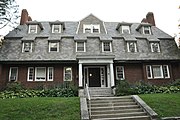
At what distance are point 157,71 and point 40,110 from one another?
46.3 ft

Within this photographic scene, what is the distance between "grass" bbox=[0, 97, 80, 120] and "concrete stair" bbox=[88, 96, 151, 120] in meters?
1.10

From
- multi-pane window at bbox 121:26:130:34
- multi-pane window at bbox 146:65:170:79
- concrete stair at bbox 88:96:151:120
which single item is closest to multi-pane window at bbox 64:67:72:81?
concrete stair at bbox 88:96:151:120

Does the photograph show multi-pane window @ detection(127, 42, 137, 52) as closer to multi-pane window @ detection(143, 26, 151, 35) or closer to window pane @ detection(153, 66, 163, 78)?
window pane @ detection(153, 66, 163, 78)

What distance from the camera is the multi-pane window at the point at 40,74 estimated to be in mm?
19469

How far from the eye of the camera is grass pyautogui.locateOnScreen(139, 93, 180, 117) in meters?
10.8

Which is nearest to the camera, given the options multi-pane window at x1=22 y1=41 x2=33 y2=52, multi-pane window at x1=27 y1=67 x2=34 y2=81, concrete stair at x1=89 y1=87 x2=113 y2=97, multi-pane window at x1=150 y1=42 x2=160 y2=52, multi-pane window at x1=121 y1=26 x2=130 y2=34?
concrete stair at x1=89 y1=87 x2=113 y2=97

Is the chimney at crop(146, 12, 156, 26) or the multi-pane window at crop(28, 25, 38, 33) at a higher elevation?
the chimney at crop(146, 12, 156, 26)

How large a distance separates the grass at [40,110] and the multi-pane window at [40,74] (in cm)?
662

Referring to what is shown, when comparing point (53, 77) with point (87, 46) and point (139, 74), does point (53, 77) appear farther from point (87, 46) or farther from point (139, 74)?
point (139, 74)

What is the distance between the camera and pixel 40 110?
36.6 feet

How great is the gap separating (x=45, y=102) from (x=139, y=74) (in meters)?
11.5

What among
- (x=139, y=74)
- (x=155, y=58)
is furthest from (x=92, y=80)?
(x=155, y=58)

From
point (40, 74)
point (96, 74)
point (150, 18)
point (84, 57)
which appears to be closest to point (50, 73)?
point (40, 74)

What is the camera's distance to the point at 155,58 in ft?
66.2
